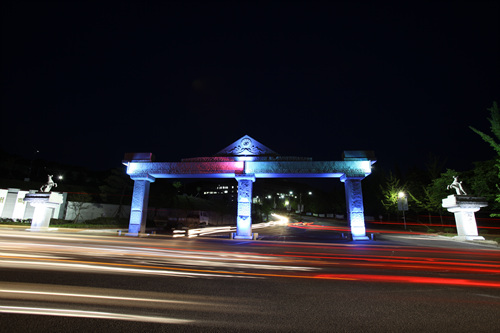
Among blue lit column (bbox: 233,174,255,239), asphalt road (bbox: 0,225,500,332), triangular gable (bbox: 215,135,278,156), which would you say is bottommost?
asphalt road (bbox: 0,225,500,332)

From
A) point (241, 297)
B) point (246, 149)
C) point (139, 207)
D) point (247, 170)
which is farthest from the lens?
point (246, 149)

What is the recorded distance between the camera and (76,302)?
11.9ft

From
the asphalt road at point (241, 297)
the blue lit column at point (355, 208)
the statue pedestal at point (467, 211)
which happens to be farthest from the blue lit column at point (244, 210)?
the statue pedestal at point (467, 211)

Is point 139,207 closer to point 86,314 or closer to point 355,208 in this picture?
point 355,208

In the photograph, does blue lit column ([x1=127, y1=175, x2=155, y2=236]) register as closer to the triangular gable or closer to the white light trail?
the triangular gable

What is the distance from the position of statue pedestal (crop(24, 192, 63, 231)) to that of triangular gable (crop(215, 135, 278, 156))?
1303 cm

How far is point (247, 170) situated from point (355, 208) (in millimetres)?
8020

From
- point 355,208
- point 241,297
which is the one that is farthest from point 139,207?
point 241,297

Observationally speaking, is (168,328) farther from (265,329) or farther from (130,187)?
(130,187)

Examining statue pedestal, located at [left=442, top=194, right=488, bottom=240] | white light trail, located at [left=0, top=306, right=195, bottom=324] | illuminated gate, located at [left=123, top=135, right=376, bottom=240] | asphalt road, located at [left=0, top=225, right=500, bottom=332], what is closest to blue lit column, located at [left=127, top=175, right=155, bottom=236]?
illuminated gate, located at [left=123, top=135, right=376, bottom=240]

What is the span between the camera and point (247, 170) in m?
17.7

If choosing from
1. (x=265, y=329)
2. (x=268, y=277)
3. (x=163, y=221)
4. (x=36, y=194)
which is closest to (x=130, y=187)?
(x=163, y=221)

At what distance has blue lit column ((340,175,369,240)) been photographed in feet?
53.0

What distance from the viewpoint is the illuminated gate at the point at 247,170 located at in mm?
16844
